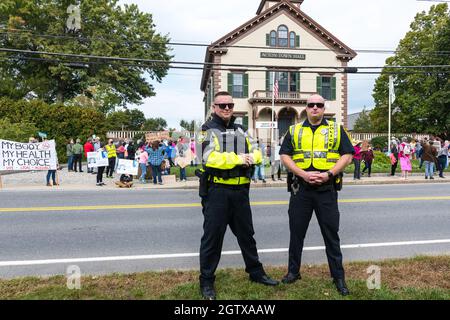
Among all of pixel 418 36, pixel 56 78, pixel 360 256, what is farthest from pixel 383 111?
pixel 360 256

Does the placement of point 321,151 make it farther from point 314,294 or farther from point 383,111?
point 383,111

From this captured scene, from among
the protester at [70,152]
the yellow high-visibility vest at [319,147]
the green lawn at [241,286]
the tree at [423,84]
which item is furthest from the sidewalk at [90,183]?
the tree at [423,84]

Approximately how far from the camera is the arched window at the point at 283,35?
32.8 meters

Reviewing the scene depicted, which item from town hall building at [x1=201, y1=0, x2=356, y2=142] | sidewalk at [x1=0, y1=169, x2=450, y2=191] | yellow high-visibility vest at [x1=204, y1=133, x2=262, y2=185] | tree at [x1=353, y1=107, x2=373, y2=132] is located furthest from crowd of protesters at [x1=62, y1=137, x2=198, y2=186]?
tree at [x1=353, y1=107, x2=373, y2=132]

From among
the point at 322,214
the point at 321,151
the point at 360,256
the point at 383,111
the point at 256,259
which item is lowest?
the point at 360,256

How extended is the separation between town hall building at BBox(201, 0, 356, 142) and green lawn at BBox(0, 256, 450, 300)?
27724 mm

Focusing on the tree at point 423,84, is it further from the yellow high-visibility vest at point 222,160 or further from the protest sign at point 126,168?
the yellow high-visibility vest at point 222,160

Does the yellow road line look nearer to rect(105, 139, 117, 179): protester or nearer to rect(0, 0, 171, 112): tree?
rect(105, 139, 117, 179): protester

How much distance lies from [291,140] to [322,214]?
853 mm

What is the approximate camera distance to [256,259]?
398cm

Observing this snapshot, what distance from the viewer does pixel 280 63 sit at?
32562mm

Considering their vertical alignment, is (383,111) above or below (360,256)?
above

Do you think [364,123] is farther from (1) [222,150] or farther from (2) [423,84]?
(1) [222,150]

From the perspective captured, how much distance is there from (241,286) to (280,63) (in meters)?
30.6
